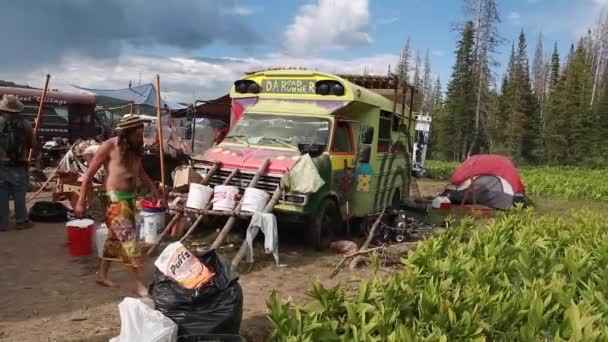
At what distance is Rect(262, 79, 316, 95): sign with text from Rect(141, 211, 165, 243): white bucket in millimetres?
3112

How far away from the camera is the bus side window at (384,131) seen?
947cm

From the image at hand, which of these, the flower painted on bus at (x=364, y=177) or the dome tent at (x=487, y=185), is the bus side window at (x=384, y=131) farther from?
the dome tent at (x=487, y=185)

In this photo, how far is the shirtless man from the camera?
4.87 metres

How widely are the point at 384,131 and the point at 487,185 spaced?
629 centimetres

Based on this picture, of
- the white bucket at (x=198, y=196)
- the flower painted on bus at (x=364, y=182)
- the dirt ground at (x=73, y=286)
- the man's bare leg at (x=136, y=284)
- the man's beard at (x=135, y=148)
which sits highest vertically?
the man's beard at (x=135, y=148)

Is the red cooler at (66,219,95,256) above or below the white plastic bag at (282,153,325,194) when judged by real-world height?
below

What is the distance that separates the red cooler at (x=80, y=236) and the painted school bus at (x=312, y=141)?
1858 mm

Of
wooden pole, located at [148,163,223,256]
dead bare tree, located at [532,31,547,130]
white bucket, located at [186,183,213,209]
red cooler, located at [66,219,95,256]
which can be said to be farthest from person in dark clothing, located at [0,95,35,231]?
dead bare tree, located at [532,31,547,130]

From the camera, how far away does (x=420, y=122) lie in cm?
2639

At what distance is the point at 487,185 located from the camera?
14.5 metres

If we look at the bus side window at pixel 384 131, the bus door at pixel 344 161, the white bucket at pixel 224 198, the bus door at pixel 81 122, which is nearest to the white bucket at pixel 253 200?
the white bucket at pixel 224 198

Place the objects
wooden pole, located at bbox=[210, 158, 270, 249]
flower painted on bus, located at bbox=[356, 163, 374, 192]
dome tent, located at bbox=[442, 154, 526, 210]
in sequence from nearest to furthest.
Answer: wooden pole, located at bbox=[210, 158, 270, 249] < flower painted on bus, located at bbox=[356, 163, 374, 192] < dome tent, located at bbox=[442, 154, 526, 210]

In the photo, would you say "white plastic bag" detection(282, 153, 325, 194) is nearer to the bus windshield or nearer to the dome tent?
the bus windshield

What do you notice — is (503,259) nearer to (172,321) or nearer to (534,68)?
(172,321)
